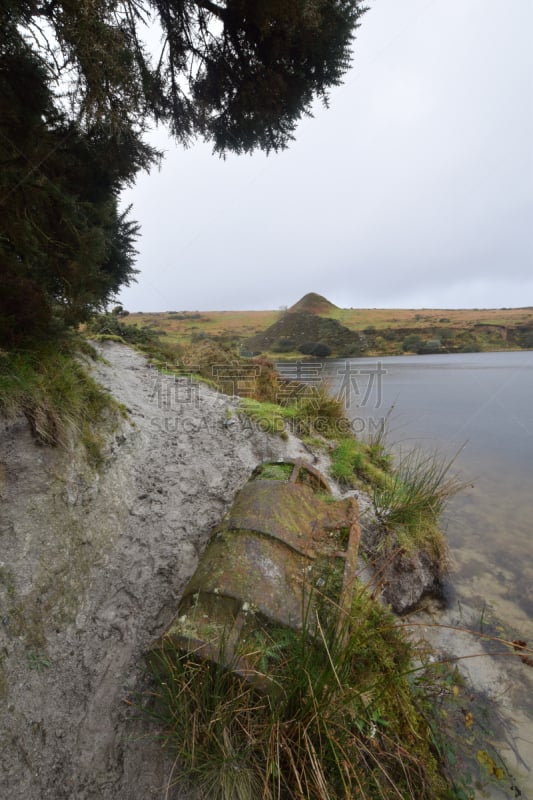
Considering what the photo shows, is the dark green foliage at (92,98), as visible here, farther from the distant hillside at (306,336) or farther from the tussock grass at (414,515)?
the distant hillside at (306,336)

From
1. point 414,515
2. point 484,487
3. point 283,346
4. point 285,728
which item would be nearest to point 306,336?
point 283,346

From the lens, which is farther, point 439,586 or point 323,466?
point 323,466

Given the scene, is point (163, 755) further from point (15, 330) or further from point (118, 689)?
point (15, 330)

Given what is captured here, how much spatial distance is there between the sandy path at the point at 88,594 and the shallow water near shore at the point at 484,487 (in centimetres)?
224

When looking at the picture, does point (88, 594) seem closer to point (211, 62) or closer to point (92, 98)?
point (92, 98)

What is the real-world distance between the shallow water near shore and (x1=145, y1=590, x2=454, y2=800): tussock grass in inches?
39.5

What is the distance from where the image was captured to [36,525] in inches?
88.8

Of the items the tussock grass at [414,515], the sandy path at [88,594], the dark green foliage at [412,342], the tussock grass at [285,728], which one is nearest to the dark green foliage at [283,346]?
the dark green foliage at [412,342]

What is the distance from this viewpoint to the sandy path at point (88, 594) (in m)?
1.57

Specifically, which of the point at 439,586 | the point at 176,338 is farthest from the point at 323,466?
the point at 176,338

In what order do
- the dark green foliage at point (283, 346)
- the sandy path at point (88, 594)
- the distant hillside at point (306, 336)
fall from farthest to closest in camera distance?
1. the distant hillside at point (306, 336)
2. the dark green foliage at point (283, 346)
3. the sandy path at point (88, 594)

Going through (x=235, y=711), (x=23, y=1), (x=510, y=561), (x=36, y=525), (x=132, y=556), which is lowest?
(x=510, y=561)

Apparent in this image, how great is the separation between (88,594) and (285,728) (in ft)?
5.55

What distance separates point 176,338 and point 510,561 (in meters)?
13.8
